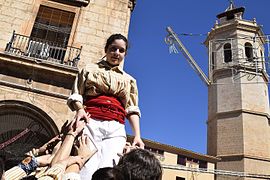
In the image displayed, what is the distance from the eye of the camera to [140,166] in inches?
56.7

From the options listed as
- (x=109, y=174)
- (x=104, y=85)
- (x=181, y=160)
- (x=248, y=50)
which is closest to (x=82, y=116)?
(x=104, y=85)

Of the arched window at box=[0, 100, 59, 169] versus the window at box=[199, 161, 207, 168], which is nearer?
the arched window at box=[0, 100, 59, 169]

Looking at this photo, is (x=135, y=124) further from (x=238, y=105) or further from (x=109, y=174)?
(x=238, y=105)

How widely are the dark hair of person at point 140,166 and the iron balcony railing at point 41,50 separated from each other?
21.1ft

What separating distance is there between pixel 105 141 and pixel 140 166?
2.46 ft

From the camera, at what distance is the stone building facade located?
23.1 ft

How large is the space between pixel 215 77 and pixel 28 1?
1912 centimetres

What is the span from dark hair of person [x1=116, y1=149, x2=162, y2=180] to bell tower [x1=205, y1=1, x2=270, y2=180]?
17.2m

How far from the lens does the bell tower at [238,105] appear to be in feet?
64.2

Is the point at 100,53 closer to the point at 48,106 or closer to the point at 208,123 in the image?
the point at 48,106

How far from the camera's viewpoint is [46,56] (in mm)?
7879

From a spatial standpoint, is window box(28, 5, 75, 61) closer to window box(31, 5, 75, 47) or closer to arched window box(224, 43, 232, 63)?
window box(31, 5, 75, 47)

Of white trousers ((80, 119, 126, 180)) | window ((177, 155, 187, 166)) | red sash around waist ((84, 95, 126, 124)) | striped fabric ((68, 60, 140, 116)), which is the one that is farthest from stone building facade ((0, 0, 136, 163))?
window ((177, 155, 187, 166))

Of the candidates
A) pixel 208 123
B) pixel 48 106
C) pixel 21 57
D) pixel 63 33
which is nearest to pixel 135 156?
pixel 48 106
